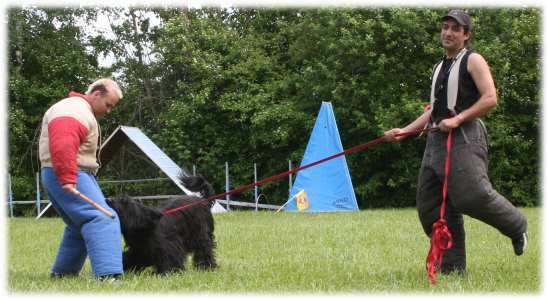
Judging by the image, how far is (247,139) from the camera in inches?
750

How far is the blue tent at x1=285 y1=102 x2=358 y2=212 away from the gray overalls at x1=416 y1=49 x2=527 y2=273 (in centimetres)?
943

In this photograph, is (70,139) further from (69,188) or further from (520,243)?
(520,243)

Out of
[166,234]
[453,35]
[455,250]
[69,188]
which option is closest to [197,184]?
[166,234]

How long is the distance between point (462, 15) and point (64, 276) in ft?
10.1

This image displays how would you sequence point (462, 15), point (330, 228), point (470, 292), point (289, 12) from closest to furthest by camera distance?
point (470, 292) → point (462, 15) → point (330, 228) → point (289, 12)

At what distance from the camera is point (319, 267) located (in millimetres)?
5035

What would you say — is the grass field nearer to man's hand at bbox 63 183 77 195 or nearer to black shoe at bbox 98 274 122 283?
black shoe at bbox 98 274 122 283

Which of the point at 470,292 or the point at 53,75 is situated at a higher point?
the point at 53,75

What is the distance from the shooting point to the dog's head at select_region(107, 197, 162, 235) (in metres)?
4.55

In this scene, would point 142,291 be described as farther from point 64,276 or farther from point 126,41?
point 126,41

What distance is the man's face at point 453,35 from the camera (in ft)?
13.5

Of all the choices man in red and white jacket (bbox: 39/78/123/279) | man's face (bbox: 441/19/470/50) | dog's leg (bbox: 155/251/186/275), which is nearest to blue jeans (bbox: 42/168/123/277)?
man in red and white jacket (bbox: 39/78/123/279)

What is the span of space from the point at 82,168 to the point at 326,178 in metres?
9.85

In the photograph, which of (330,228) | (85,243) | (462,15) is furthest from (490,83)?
(330,228)
